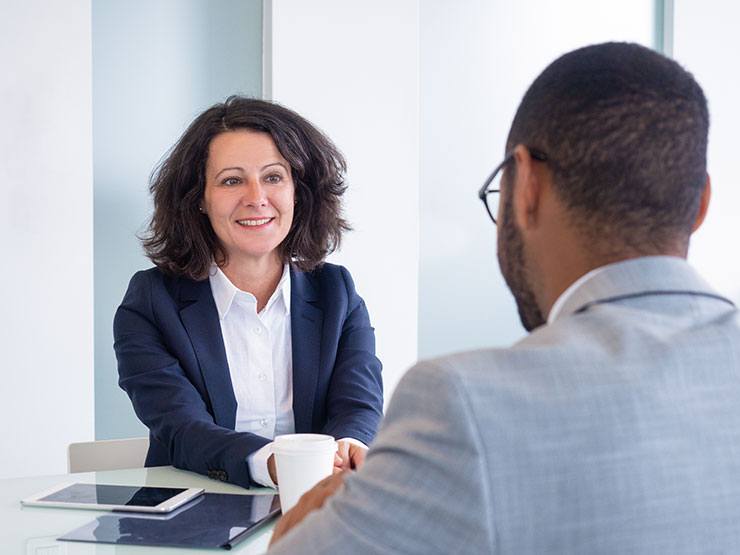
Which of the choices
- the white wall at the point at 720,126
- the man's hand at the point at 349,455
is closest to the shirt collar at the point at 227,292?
the man's hand at the point at 349,455

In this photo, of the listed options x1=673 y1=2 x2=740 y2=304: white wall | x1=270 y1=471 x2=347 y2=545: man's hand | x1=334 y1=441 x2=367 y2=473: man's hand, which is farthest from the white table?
x1=673 y1=2 x2=740 y2=304: white wall

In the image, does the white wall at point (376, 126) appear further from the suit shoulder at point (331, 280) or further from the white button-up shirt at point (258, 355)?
the white button-up shirt at point (258, 355)

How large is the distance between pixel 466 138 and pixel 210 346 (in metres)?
2.01

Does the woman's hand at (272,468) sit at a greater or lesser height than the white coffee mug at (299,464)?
lesser

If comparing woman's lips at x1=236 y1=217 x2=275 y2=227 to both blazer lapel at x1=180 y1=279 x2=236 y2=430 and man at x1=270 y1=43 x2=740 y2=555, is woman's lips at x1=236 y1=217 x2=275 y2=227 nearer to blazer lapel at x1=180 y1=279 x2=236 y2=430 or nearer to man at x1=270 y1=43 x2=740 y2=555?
blazer lapel at x1=180 y1=279 x2=236 y2=430

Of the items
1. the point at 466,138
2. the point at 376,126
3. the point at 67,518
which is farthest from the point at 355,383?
the point at 466,138

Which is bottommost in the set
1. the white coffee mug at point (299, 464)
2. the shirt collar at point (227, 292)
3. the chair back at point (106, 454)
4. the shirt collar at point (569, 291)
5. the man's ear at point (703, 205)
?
the chair back at point (106, 454)

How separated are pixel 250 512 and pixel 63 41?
1.96 meters

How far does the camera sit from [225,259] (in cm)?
256

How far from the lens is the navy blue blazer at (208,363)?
7.11 feet

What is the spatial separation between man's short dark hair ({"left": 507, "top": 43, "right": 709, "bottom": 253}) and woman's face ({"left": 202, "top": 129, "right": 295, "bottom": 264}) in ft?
5.26

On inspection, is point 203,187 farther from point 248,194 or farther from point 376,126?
point 376,126

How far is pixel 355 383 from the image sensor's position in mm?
2342

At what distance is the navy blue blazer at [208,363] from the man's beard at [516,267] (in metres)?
1.13
